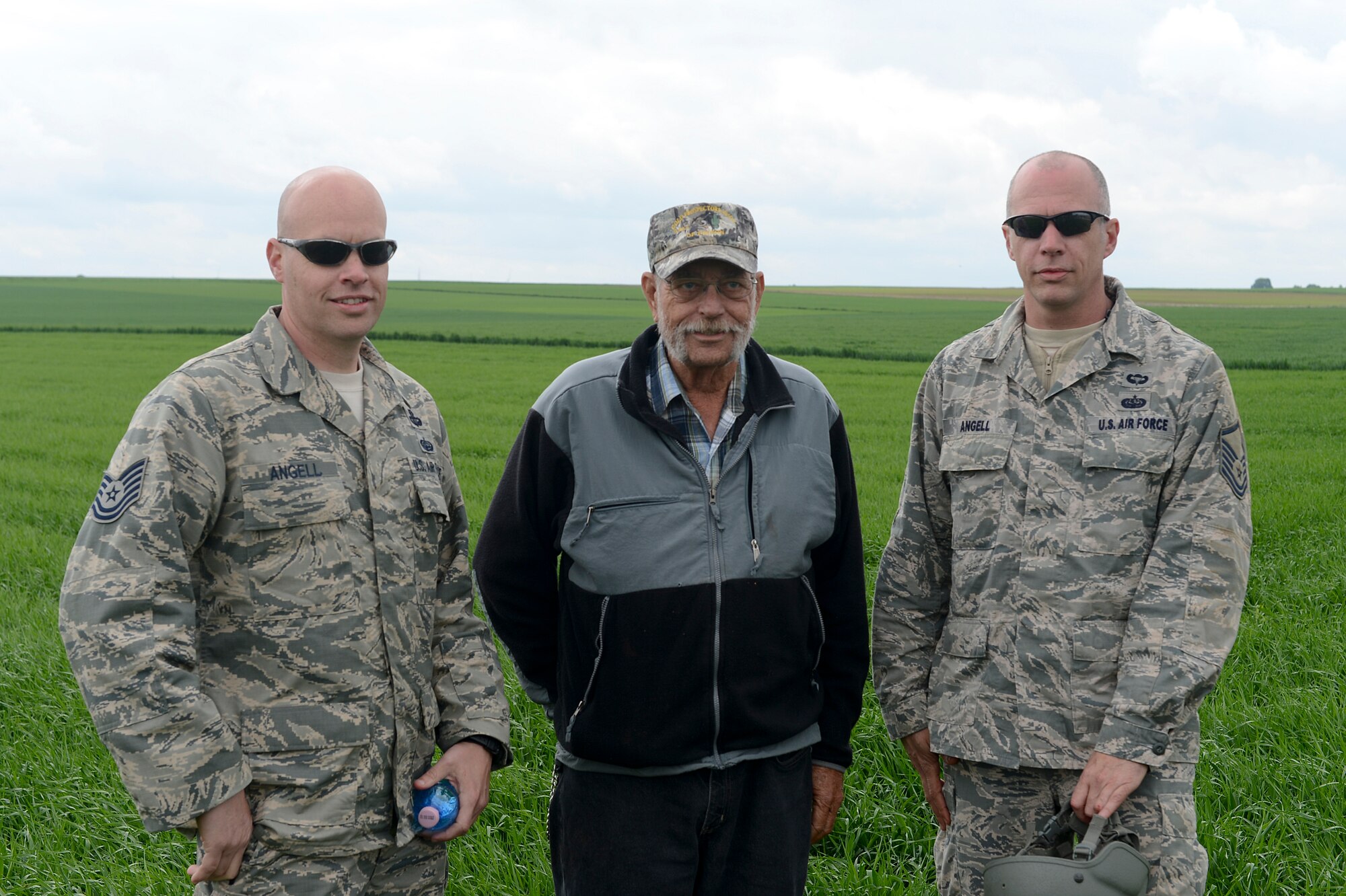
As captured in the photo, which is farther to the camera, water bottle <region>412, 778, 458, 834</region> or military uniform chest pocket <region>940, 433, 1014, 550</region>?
military uniform chest pocket <region>940, 433, 1014, 550</region>

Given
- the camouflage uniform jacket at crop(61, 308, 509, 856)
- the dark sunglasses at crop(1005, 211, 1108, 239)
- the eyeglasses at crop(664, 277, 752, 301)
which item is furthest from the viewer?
the dark sunglasses at crop(1005, 211, 1108, 239)

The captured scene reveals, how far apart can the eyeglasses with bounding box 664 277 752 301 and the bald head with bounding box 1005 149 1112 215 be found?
0.92 meters

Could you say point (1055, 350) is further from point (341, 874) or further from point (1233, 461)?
point (341, 874)

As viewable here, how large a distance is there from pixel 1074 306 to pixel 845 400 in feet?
51.5

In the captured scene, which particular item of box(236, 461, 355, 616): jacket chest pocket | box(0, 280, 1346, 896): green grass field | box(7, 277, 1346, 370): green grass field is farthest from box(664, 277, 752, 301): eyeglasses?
box(7, 277, 1346, 370): green grass field

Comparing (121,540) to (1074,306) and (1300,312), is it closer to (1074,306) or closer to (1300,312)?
(1074,306)

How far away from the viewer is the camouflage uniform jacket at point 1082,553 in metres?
2.85

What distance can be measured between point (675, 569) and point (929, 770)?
4.01ft

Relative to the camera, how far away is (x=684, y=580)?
276 cm

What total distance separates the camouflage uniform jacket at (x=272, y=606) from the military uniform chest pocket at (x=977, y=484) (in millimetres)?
1491

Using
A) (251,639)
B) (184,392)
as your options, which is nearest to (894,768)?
(251,639)

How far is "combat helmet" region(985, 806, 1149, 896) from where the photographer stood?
271 cm

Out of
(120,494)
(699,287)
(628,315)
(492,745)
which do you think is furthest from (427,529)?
(628,315)

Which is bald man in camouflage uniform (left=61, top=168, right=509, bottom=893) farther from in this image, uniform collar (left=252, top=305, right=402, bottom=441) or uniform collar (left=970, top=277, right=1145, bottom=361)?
uniform collar (left=970, top=277, right=1145, bottom=361)
